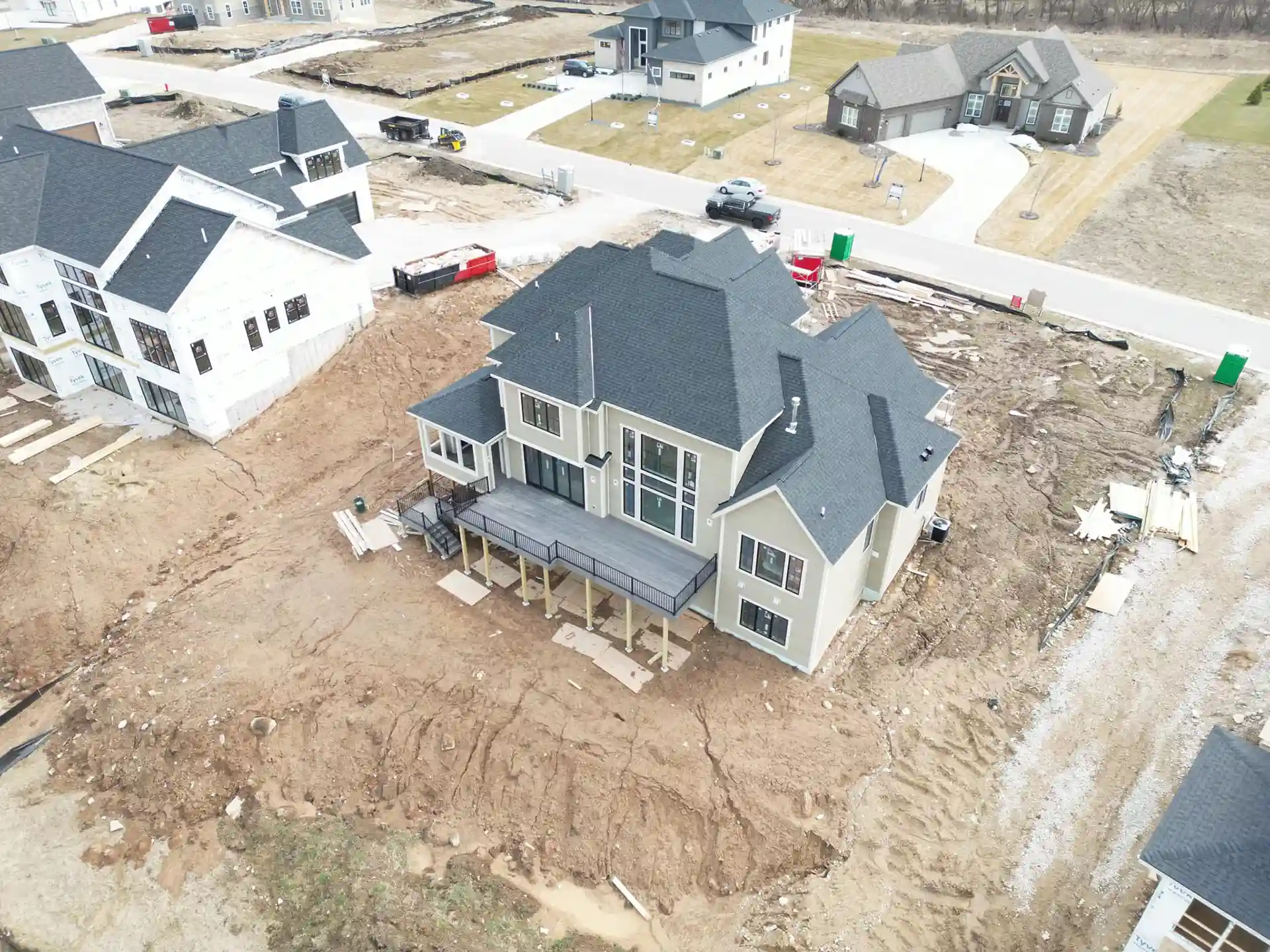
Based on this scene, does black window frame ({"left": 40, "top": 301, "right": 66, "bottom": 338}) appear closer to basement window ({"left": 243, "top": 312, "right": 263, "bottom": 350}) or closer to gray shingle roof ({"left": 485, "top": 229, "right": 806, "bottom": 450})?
basement window ({"left": 243, "top": 312, "right": 263, "bottom": 350})

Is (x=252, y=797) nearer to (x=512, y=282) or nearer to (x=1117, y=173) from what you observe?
(x=512, y=282)

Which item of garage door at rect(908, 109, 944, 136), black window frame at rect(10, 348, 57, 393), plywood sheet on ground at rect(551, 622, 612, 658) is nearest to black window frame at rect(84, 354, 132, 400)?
black window frame at rect(10, 348, 57, 393)

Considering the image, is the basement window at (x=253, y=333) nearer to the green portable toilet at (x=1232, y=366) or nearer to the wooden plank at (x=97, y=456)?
the wooden plank at (x=97, y=456)

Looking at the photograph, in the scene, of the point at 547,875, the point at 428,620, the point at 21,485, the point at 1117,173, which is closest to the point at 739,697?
the point at 547,875

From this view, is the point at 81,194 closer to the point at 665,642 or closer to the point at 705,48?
the point at 665,642

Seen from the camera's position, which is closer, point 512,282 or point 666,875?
point 666,875

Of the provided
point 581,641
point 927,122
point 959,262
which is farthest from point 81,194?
point 927,122
